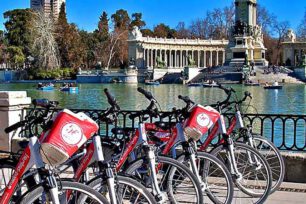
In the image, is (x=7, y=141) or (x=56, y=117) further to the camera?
(x=7, y=141)

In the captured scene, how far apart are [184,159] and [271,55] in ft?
349

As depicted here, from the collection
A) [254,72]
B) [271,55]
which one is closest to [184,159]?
[254,72]

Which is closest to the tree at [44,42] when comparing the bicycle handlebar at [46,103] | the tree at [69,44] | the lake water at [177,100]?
the tree at [69,44]

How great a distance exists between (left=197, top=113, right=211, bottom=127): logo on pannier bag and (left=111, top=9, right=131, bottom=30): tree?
374 feet

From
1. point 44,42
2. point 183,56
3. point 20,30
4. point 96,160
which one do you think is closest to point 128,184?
point 96,160

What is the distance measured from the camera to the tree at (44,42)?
275ft

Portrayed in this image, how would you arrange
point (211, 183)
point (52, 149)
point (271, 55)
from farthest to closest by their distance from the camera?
point (271, 55) < point (211, 183) < point (52, 149)

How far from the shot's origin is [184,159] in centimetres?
550

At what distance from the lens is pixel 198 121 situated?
5.75 metres

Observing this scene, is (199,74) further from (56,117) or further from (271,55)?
(56,117)

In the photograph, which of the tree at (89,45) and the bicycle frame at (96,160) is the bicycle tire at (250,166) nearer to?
the bicycle frame at (96,160)

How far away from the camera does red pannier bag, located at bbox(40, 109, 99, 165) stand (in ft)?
13.7

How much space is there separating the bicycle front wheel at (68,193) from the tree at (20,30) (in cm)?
9791

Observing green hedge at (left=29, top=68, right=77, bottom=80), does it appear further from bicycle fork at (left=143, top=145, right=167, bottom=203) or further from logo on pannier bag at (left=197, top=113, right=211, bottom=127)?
bicycle fork at (left=143, top=145, right=167, bottom=203)
